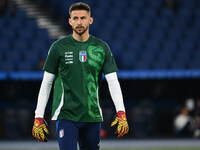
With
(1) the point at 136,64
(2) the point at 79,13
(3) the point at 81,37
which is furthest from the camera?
(1) the point at 136,64

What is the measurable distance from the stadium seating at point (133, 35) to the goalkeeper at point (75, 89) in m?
8.92

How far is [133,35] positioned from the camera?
1403cm

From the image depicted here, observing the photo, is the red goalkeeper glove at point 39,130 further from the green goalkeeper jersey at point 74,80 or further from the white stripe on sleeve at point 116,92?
→ the white stripe on sleeve at point 116,92

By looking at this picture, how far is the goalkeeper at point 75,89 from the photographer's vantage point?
4.09 m

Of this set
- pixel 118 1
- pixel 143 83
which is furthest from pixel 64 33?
pixel 143 83

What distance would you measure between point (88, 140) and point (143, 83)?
957 centimetres

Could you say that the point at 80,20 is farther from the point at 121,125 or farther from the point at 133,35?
the point at 133,35

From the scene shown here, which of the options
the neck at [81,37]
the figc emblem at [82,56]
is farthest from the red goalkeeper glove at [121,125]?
the neck at [81,37]

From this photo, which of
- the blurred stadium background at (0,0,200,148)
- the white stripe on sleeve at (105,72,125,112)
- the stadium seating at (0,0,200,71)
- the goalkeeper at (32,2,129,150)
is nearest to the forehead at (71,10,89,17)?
the goalkeeper at (32,2,129,150)

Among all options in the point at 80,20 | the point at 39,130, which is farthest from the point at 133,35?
the point at 39,130

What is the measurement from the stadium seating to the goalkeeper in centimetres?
892

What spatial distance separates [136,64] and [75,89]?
9.22 metres

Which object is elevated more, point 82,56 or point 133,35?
point 82,56

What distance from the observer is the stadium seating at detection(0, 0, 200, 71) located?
526 inches
